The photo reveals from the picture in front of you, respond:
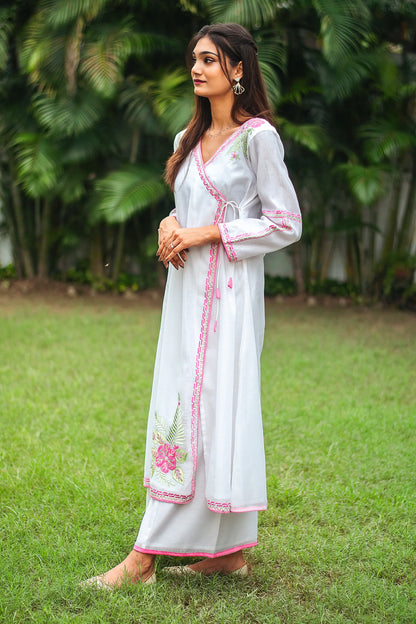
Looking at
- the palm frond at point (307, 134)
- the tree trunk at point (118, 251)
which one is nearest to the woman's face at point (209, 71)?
the palm frond at point (307, 134)

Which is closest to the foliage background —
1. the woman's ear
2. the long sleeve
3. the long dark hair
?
the long dark hair

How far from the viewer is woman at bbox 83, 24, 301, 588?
7.33ft

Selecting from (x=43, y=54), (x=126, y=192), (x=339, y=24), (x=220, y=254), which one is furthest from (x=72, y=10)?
(x=220, y=254)

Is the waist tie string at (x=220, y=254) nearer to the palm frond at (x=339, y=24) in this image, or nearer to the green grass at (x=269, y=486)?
the green grass at (x=269, y=486)

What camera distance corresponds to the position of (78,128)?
724 cm

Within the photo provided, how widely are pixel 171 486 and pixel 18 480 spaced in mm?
1155

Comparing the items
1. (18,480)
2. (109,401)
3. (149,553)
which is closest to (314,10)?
(109,401)

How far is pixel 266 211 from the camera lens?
225 centimetres

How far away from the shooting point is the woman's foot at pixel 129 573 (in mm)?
2336

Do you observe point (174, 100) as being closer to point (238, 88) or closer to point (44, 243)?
point (44, 243)

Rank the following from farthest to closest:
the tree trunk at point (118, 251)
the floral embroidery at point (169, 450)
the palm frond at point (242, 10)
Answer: the tree trunk at point (118, 251) < the palm frond at point (242, 10) < the floral embroidery at point (169, 450)

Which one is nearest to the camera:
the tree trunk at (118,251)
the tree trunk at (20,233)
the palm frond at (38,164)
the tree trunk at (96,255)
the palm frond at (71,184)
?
the palm frond at (38,164)

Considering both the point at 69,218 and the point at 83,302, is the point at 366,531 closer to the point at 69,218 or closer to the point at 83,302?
the point at 83,302

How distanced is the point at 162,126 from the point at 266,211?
5513mm
